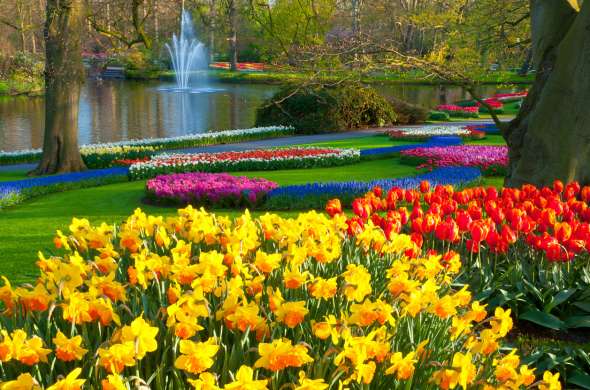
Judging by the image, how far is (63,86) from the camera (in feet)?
49.2

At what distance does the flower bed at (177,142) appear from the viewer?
1909 centimetres

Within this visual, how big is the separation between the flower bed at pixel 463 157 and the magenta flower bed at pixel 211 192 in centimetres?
471

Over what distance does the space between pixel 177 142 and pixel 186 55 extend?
43277 millimetres


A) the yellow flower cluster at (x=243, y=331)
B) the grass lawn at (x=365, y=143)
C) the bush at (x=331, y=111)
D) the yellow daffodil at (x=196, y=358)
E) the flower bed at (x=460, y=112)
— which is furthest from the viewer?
the flower bed at (x=460, y=112)

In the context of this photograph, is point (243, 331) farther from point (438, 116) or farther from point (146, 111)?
point (146, 111)

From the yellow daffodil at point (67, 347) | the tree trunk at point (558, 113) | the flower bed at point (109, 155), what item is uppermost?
the tree trunk at point (558, 113)

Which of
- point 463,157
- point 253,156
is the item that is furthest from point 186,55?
point 463,157

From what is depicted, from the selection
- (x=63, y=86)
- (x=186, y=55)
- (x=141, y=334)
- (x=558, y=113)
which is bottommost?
(x=141, y=334)

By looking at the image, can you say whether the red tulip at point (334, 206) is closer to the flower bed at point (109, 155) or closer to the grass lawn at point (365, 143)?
the flower bed at point (109, 155)

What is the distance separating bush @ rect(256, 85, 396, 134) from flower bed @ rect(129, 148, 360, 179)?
859cm

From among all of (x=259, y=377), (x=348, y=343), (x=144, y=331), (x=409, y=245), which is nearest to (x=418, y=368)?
(x=348, y=343)

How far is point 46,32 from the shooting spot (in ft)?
47.7

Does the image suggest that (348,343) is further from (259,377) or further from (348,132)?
(348,132)

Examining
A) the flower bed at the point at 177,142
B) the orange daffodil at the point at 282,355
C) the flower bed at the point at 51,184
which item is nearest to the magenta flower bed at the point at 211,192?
the flower bed at the point at 51,184
